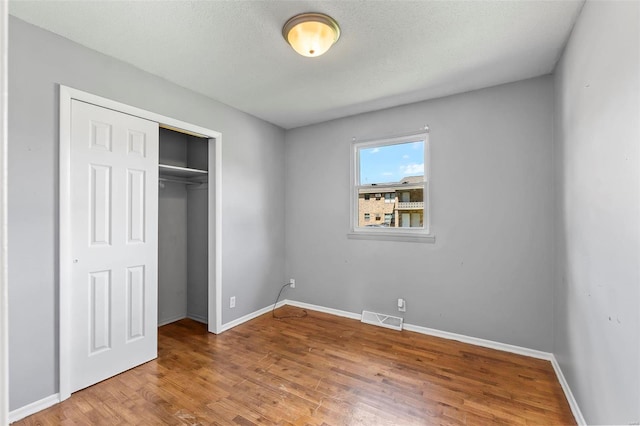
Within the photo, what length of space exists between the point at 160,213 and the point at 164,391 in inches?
79.6

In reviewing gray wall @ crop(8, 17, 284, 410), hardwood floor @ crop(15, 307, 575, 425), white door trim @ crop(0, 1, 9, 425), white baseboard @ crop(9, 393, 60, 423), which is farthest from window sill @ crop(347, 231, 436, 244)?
white door trim @ crop(0, 1, 9, 425)

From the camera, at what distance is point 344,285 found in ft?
12.0

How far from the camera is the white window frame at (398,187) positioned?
313cm

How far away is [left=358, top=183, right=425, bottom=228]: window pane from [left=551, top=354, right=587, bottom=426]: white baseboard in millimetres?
1621

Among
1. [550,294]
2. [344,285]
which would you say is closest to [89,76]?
[344,285]

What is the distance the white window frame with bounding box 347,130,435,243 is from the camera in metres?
3.13

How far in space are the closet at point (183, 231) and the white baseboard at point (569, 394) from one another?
348 cm

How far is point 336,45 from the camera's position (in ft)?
6.93

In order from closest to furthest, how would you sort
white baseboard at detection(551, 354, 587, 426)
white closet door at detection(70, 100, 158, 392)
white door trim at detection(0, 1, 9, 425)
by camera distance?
1. white door trim at detection(0, 1, 9, 425)
2. white baseboard at detection(551, 354, 587, 426)
3. white closet door at detection(70, 100, 158, 392)

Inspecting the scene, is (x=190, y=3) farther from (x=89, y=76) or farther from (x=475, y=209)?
(x=475, y=209)

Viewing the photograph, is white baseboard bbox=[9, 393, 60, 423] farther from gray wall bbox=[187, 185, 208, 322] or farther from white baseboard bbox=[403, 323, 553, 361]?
white baseboard bbox=[403, 323, 553, 361]

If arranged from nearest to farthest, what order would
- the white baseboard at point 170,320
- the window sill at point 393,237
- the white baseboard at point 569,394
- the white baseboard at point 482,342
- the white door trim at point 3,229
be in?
1. the white door trim at point 3,229
2. the white baseboard at point 569,394
3. the white baseboard at point 482,342
4. the window sill at point 393,237
5. the white baseboard at point 170,320

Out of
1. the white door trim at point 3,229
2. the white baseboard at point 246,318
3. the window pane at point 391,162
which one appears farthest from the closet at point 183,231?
the white door trim at point 3,229

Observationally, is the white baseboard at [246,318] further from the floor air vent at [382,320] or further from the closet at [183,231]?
the floor air vent at [382,320]
